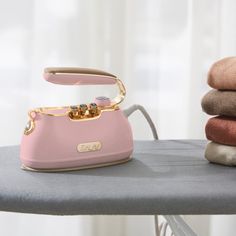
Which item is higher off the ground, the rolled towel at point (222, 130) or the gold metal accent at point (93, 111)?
the gold metal accent at point (93, 111)

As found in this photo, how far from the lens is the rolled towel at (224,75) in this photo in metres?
0.79

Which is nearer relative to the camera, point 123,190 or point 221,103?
point 123,190

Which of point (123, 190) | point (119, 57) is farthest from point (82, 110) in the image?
point (119, 57)

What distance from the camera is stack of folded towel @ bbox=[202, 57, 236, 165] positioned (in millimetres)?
771

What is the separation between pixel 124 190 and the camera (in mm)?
611

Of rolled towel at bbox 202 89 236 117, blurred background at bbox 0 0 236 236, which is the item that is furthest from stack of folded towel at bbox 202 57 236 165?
blurred background at bbox 0 0 236 236

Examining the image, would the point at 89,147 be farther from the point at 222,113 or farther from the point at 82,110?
the point at 222,113

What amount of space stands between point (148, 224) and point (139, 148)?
471mm

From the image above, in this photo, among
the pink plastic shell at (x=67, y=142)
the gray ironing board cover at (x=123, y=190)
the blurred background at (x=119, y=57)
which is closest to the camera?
the gray ironing board cover at (x=123, y=190)

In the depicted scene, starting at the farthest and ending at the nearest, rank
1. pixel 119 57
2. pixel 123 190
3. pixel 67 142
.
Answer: pixel 119 57, pixel 67 142, pixel 123 190

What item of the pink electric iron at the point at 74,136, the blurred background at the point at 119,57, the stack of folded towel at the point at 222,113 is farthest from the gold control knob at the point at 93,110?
the blurred background at the point at 119,57

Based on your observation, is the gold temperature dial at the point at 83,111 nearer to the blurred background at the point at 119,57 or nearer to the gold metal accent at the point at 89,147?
the gold metal accent at the point at 89,147

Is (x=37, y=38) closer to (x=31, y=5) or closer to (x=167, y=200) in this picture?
(x=31, y=5)

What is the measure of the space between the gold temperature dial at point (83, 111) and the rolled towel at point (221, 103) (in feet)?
0.61
